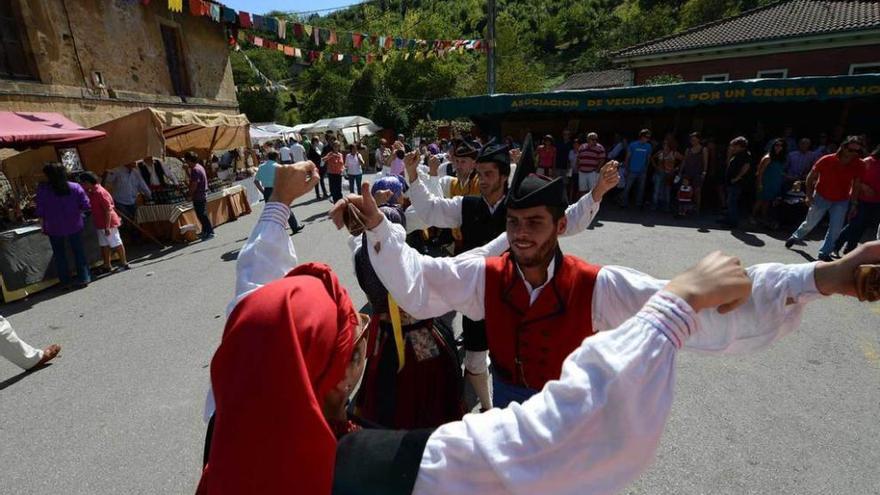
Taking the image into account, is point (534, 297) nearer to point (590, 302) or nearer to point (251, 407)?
point (590, 302)

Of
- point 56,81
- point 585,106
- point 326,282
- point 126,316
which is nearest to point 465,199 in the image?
point 326,282

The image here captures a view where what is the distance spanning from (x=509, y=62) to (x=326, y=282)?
44874mm

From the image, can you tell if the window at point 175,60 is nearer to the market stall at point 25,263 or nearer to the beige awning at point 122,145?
the beige awning at point 122,145

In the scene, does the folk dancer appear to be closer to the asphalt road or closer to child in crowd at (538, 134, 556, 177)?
the asphalt road

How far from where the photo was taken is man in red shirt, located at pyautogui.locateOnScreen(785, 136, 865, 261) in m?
5.88

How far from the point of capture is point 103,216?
7211 mm

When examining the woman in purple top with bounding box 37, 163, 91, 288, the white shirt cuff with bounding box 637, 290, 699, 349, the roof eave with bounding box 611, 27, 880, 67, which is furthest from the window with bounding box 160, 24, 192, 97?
the roof eave with bounding box 611, 27, 880, 67

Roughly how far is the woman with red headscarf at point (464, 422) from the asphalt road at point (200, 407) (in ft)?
7.47

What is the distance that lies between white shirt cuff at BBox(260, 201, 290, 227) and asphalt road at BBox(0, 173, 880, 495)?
212 centimetres

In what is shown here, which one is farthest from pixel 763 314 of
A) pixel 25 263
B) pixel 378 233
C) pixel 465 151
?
pixel 25 263

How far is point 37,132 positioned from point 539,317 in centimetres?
999

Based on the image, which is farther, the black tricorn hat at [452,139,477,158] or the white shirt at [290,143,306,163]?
the white shirt at [290,143,306,163]

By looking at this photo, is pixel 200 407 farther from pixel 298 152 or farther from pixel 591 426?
pixel 298 152

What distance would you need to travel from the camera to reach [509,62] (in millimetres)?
41750
